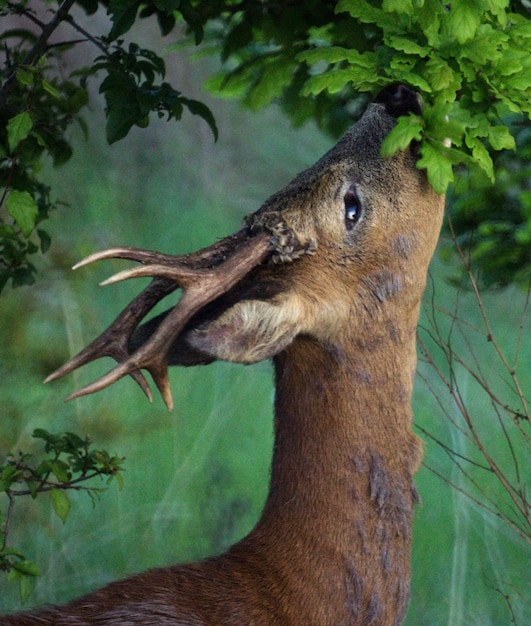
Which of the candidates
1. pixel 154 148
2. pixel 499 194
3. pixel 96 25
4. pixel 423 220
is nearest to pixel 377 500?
pixel 423 220

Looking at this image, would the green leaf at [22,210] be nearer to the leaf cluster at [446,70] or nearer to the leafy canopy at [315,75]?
the leafy canopy at [315,75]

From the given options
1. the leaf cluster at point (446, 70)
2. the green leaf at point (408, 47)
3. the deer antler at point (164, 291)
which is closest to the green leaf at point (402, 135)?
the leaf cluster at point (446, 70)

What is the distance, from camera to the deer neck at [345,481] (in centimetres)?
208

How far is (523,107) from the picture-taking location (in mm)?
2006

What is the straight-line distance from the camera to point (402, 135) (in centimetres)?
190

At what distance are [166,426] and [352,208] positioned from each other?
6.90 ft

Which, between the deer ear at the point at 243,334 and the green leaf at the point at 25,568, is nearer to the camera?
the deer ear at the point at 243,334

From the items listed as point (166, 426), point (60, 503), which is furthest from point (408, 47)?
point (166, 426)

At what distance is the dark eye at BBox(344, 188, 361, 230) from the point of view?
6.99 feet

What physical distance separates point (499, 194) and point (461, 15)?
133 centimetres

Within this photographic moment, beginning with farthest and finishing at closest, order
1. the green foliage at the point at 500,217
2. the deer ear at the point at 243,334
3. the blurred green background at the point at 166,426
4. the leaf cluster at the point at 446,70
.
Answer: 1. the blurred green background at the point at 166,426
2. the green foliage at the point at 500,217
3. the leaf cluster at the point at 446,70
4. the deer ear at the point at 243,334

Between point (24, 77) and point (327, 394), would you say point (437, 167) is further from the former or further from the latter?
point (24, 77)

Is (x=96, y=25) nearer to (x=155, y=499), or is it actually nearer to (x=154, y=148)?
(x=154, y=148)

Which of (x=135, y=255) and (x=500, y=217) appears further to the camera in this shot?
(x=500, y=217)
